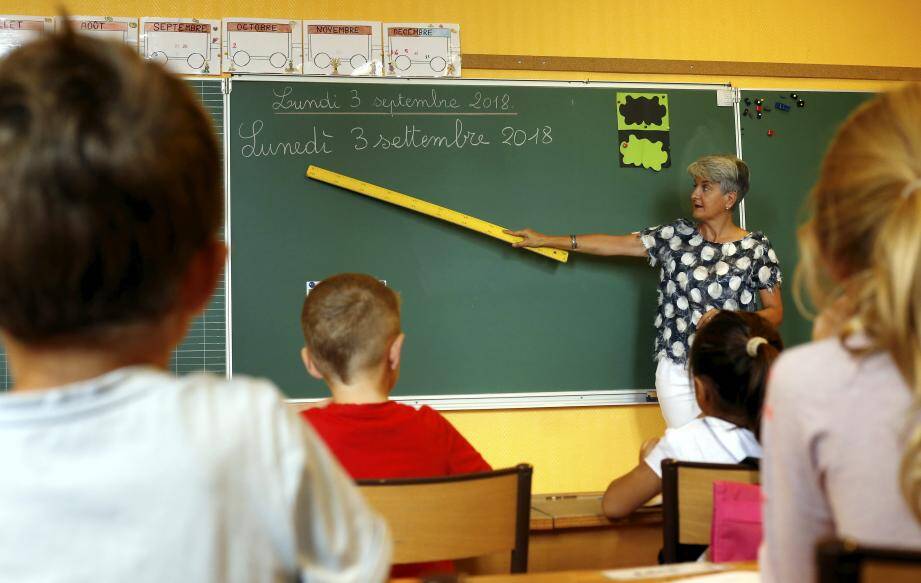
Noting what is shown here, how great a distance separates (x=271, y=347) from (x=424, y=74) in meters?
1.33

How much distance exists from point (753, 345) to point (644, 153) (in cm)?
233

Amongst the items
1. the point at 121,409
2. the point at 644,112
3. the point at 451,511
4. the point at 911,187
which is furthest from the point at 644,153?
the point at 121,409

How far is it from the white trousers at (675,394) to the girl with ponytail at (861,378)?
2925mm

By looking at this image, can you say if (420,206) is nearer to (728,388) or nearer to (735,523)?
(728,388)

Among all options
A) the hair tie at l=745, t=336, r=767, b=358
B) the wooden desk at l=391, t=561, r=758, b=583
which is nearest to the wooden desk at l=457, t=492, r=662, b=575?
the hair tie at l=745, t=336, r=767, b=358

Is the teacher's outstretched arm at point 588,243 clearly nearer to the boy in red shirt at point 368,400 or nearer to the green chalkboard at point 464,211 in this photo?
the green chalkboard at point 464,211

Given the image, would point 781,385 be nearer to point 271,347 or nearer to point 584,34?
point 271,347

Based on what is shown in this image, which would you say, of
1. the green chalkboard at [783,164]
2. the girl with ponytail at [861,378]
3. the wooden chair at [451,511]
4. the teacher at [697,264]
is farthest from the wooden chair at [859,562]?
the green chalkboard at [783,164]

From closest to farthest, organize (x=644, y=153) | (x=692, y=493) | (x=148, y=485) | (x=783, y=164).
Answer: (x=148, y=485), (x=692, y=493), (x=644, y=153), (x=783, y=164)

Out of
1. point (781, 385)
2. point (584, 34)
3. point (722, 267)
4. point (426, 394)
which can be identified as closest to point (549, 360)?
point (426, 394)

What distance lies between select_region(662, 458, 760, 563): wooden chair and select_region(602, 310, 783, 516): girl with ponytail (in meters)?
0.28

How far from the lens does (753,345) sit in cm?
193

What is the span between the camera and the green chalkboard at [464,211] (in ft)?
12.6

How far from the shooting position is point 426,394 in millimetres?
3947
